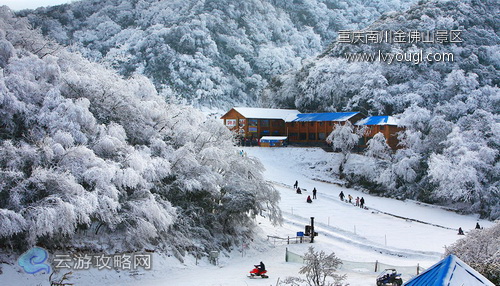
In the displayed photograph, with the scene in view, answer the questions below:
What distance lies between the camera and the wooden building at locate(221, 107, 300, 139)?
6316 cm

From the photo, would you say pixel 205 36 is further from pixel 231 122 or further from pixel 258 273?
pixel 258 273

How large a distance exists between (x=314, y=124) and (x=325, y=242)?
33.2 meters

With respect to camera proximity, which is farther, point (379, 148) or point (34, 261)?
point (379, 148)

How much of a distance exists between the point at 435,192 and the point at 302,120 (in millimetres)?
22349

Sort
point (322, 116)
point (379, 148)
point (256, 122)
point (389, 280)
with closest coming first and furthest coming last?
point (389, 280) < point (379, 148) < point (322, 116) < point (256, 122)

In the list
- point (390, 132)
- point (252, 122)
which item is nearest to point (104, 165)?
point (390, 132)

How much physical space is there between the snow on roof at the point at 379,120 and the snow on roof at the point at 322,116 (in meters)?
1.85

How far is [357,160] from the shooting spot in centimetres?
5172

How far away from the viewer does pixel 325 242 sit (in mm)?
28844

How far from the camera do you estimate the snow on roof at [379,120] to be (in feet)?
174

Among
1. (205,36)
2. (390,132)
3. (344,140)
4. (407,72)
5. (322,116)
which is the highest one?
(205,36)

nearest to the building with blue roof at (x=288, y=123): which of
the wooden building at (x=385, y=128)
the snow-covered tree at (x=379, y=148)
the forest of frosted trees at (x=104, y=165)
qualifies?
the wooden building at (x=385, y=128)

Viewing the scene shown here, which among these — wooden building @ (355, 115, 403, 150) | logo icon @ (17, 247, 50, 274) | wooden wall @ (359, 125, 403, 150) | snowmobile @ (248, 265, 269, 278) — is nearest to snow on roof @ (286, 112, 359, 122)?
wooden building @ (355, 115, 403, 150)

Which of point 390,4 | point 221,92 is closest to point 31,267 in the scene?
point 221,92
